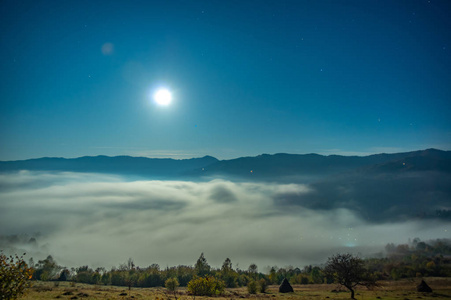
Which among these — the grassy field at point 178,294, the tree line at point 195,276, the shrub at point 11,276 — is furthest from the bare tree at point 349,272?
the shrub at point 11,276

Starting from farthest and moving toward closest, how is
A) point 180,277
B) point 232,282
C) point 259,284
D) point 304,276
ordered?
point 304,276 < point 180,277 < point 232,282 < point 259,284

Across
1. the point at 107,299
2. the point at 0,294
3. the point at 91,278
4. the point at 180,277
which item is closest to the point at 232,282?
the point at 180,277

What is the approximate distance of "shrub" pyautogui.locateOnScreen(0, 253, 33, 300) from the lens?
77.5ft

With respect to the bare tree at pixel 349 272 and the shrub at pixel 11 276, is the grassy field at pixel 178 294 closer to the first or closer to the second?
the bare tree at pixel 349 272

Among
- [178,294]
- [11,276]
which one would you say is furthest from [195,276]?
[11,276]

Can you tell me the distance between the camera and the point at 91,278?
142 metres

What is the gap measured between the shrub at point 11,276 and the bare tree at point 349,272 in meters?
66.3

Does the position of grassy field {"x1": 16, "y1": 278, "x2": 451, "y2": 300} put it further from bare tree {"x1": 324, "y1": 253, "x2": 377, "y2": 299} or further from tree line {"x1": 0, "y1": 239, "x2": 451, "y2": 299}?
tree line {"x1": 0, "y1": 239, "x2": 451, "y2": 299}

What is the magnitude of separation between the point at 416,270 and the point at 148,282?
617 feet

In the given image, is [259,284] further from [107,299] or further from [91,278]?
[91,278]

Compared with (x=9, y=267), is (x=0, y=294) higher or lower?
lower

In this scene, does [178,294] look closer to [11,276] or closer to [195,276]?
[195,276]

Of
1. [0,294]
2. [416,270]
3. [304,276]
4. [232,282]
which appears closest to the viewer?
[0,294]

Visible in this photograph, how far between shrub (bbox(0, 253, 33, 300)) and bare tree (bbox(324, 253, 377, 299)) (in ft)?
217
